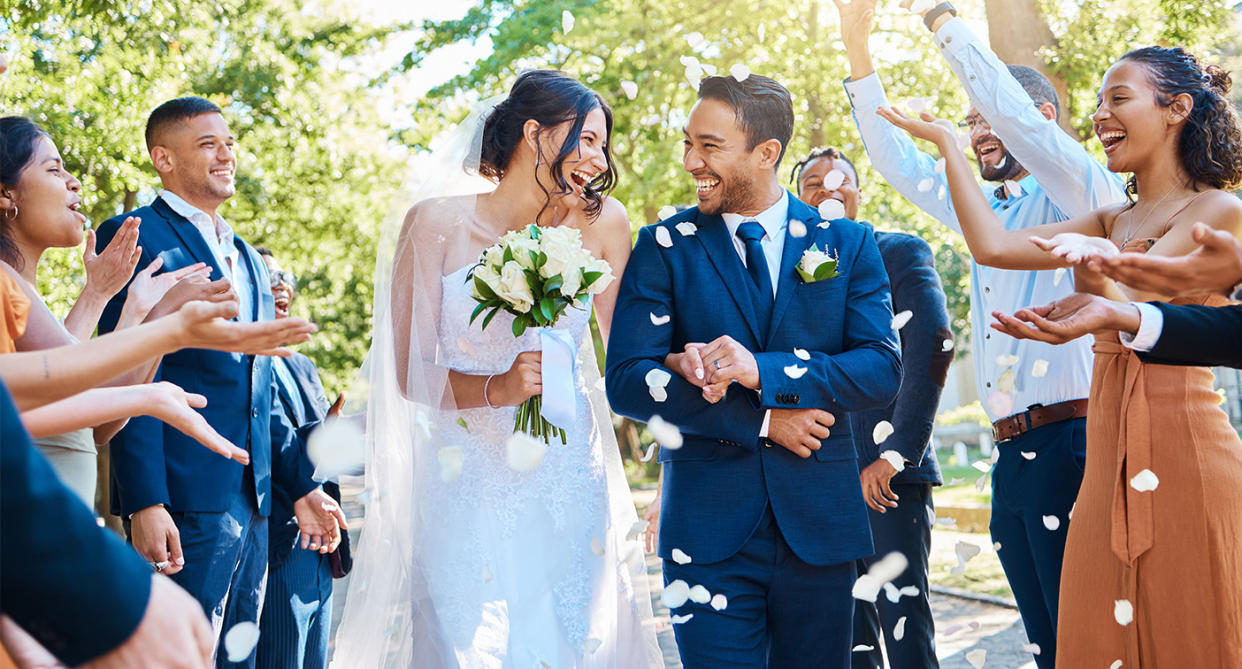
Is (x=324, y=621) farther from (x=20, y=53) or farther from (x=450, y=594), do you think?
(x=20, y=53)

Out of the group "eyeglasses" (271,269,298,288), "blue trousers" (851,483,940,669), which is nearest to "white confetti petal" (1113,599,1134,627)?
"blue trousers" (851,483,940,669)

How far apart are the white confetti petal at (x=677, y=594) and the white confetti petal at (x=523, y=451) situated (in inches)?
24.9

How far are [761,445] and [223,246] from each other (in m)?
2.46

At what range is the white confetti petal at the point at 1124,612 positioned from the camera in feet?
10.6

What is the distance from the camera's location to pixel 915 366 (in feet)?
15.8

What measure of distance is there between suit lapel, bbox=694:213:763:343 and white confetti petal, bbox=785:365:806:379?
0.20 metres

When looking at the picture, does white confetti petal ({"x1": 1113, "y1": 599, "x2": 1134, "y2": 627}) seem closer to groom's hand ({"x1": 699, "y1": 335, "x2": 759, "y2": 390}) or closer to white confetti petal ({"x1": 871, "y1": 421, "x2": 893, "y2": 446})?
groom's hand ({"x1": 699, "y1": 335, "x2": 759, "y2": 390})

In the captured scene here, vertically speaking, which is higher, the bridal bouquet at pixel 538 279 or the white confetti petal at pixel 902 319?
the bridal bouquet at pixel 538 279

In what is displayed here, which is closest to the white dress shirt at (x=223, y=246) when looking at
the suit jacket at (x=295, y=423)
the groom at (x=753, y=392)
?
the suit jacket at (x=295, y=423)

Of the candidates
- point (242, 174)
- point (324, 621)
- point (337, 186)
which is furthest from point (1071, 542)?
point (337, 186)

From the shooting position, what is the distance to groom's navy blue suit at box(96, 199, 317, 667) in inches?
159

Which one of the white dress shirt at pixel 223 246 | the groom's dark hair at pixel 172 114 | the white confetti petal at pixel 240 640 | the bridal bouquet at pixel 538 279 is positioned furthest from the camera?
the groom's dark hair at pixel 172 114

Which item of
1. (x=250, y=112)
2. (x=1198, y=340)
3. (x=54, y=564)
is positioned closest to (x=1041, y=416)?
(x=1198, y=340)

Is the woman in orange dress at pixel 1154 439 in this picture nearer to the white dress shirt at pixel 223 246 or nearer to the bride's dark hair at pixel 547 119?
the bride's dark hair at pixel 547 119
